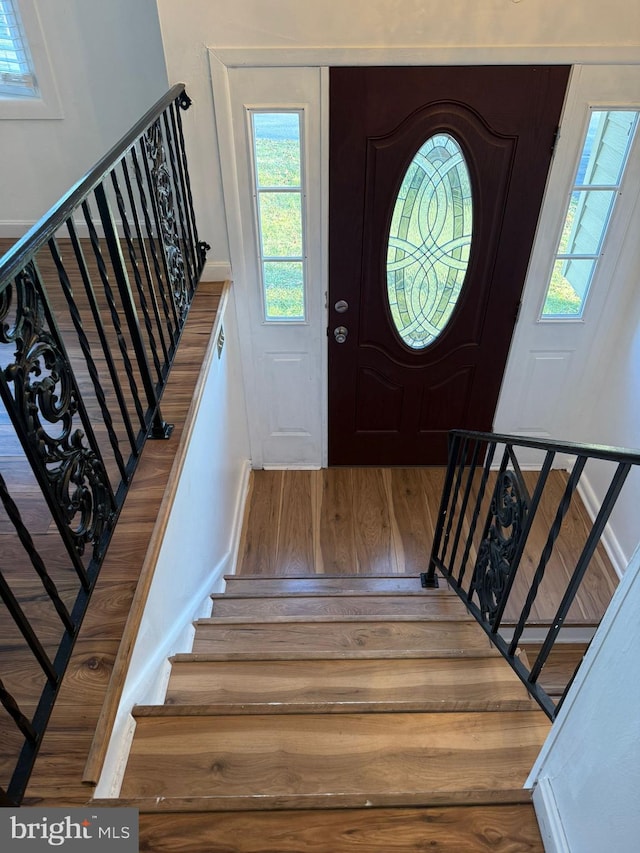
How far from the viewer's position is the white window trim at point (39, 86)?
2.42 meters

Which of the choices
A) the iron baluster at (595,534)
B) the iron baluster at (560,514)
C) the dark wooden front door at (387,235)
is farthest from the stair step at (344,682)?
the dark wooden front door at (387,235)

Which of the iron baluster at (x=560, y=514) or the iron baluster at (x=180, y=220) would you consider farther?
the iron baluster at (x=180, y=220)

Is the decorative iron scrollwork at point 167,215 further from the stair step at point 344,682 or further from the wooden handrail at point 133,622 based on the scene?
the stair step at point 344,682

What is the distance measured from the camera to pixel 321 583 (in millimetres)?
2818

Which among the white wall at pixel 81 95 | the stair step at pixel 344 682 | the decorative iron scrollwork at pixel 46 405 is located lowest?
the stair step at pixel 344 682

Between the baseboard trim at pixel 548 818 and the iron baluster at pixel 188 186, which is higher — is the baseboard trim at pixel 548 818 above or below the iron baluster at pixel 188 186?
below

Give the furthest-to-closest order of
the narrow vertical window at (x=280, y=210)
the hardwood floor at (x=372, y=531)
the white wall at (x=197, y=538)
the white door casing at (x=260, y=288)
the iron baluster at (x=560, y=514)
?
the hardwood floor at (x=372, y=531)
the narrow vertical window at (x=280, y=210)
the white door casing at (x=260, y=288)
the white wall at (x=197, y=538)
the iron baluster at (x=560, y=514)

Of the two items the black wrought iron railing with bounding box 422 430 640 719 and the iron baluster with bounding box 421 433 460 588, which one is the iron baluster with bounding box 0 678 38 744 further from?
the iron baluster with bounding box 421 433 460 588

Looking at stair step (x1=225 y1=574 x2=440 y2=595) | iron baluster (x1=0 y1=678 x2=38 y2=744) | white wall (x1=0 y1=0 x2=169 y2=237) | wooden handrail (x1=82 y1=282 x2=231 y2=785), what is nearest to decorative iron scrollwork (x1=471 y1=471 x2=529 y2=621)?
stair step (x1=225 y1=574 x2=440 y2=595)

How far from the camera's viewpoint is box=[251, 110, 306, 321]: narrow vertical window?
250 centimetres

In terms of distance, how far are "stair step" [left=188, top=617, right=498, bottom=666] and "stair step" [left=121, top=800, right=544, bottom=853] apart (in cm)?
85

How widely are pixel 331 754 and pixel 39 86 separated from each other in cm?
307

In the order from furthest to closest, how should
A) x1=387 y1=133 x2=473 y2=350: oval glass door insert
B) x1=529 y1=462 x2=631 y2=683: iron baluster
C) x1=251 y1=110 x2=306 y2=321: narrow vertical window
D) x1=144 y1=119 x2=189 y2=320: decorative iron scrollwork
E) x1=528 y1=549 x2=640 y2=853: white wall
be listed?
1. x1=387 y1=133 x2=473 y2=350: oval glass door insert
2. x1=251 y1=110 x2=306 y2=321: narrow vertical window
3. x1=144 y1=119 x2=189 y2=320: decorative iron scrollwork
4. x1=529 y1=462 x2=631 y2=683: iron baluster
5. x1=528 y1=549 x2=640 y2=853: white wall

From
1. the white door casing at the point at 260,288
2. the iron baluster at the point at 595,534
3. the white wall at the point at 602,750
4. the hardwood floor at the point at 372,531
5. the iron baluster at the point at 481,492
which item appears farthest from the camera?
the hardwood floor at the point at 372,531
